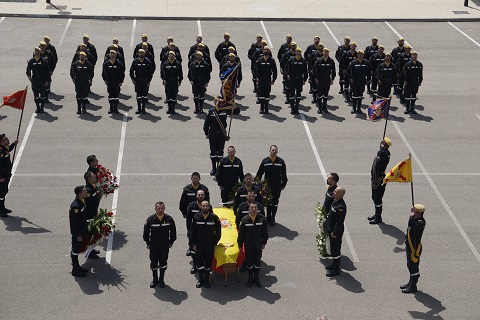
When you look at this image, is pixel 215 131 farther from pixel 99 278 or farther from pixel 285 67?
pixel 285 67

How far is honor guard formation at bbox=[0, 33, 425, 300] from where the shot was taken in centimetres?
1683

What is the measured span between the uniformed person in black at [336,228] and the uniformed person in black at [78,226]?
14.7 ft

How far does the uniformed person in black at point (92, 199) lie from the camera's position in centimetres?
1780

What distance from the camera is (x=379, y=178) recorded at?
19828 millimetres

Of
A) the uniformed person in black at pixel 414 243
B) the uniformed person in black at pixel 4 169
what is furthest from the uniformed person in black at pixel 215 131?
the uniformed person in black at pixel 414 243

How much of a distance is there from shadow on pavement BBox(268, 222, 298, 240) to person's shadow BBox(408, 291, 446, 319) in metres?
3.18

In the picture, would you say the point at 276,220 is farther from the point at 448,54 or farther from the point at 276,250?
the point at 448,54

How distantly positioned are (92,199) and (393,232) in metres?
6.14

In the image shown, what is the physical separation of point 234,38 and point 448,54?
25.0ft

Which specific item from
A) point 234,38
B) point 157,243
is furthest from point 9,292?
point 234,38

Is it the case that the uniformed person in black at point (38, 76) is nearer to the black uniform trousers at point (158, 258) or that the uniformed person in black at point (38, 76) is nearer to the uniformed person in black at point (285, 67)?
the uniformed person in black at point (285, 67)

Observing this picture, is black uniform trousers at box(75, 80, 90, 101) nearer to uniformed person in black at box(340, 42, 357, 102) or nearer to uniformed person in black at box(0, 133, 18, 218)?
uniformed person in black at box(0, 133, 18, 218)

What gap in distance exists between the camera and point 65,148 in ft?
78.3

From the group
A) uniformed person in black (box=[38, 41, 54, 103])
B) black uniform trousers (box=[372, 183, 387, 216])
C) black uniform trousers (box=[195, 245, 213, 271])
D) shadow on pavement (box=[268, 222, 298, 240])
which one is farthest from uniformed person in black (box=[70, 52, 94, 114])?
black uniform trousers (box=[195, 245, 213, 271])
